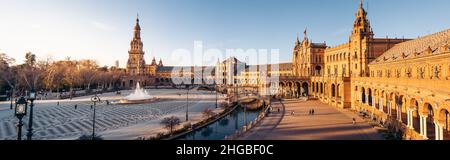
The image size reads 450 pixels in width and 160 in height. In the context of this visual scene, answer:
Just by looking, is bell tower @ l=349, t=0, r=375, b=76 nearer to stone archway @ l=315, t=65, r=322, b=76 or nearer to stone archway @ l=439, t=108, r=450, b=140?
stone archway @ l=315, t=65, r=322, b=76

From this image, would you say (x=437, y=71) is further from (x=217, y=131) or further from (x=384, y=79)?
(x=217, y=131)

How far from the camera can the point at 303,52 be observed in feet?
211

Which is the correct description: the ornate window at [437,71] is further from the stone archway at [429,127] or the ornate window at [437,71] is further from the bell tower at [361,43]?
the bell tower at [361,43]

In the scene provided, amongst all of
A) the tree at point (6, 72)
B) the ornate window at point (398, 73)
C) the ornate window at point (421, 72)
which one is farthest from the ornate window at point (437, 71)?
the tree at point (6, 72)

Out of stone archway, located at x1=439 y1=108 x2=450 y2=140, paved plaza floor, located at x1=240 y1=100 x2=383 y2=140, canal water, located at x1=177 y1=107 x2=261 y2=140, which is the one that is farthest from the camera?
canal water, located at x1=177 y1=107 x2=261 y2=140

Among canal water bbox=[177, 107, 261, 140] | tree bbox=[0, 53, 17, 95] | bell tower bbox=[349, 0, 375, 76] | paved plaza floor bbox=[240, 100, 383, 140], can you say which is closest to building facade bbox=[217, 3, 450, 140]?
bell tower bbox=[349, 0, 375, 76]

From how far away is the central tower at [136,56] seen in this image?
103 meters

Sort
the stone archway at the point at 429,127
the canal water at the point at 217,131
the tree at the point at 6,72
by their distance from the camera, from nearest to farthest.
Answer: the stone archway at the point at 429,127 < the canal water at the point at 217,131 < the tree at the point at 6,72

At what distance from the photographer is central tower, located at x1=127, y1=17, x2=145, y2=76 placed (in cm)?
10325

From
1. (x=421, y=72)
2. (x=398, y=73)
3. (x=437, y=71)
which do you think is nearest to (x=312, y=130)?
(x=437, y=71)

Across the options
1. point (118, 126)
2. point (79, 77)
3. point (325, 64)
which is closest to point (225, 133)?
point (118, 126)

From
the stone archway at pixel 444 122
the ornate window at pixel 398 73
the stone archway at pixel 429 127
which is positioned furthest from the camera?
the ornate window at pixel 398 73
